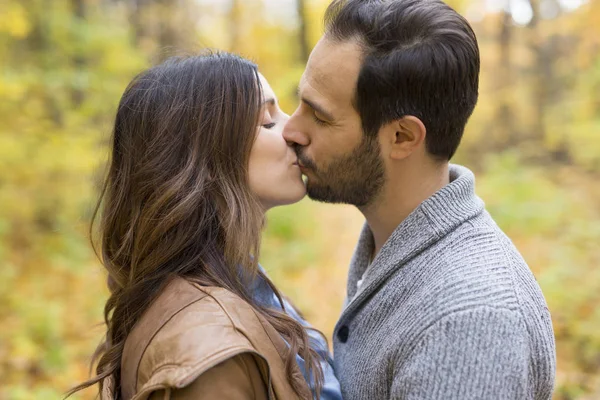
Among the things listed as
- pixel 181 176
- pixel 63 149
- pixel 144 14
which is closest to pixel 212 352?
pixel 181 176

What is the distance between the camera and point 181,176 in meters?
1.93

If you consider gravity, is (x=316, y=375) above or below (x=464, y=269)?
below

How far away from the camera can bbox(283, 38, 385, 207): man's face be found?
2.03 m

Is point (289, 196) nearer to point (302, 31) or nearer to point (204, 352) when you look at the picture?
point (204, 352)

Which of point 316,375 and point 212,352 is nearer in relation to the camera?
point 212,352

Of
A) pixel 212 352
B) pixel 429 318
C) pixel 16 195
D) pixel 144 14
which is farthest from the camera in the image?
pixel 144 14

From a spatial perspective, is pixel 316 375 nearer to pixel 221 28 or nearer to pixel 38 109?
pixel 38 109

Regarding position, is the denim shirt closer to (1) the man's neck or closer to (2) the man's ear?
(1) the man's neck

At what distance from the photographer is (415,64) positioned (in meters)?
1.90

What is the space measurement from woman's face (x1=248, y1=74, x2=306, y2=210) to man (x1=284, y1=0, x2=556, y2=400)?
0.22 ft

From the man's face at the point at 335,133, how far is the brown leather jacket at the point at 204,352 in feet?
2.17

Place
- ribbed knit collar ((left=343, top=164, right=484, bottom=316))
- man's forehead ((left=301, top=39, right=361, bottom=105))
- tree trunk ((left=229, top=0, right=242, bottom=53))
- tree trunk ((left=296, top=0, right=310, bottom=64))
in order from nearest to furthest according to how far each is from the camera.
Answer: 1. ribbed knit collar ((left=343, top=164, right=484, bottom=316))
2. man's forehead ((left=301, top=39, right=361, bottom=105))
3. tree trunk ((left=296, top=0, right=310, bottom=64))
4. tree trunk ((left=229, top=0, right=242, bottom=53))

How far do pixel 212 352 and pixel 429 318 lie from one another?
614 millimetres

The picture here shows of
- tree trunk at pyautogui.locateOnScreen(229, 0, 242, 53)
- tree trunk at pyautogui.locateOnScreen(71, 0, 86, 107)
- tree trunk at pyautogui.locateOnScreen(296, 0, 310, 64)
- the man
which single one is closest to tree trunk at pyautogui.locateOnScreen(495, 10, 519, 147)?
tree trunk at pyautogui.locateOnScreen(296, 0, 310, 64)
